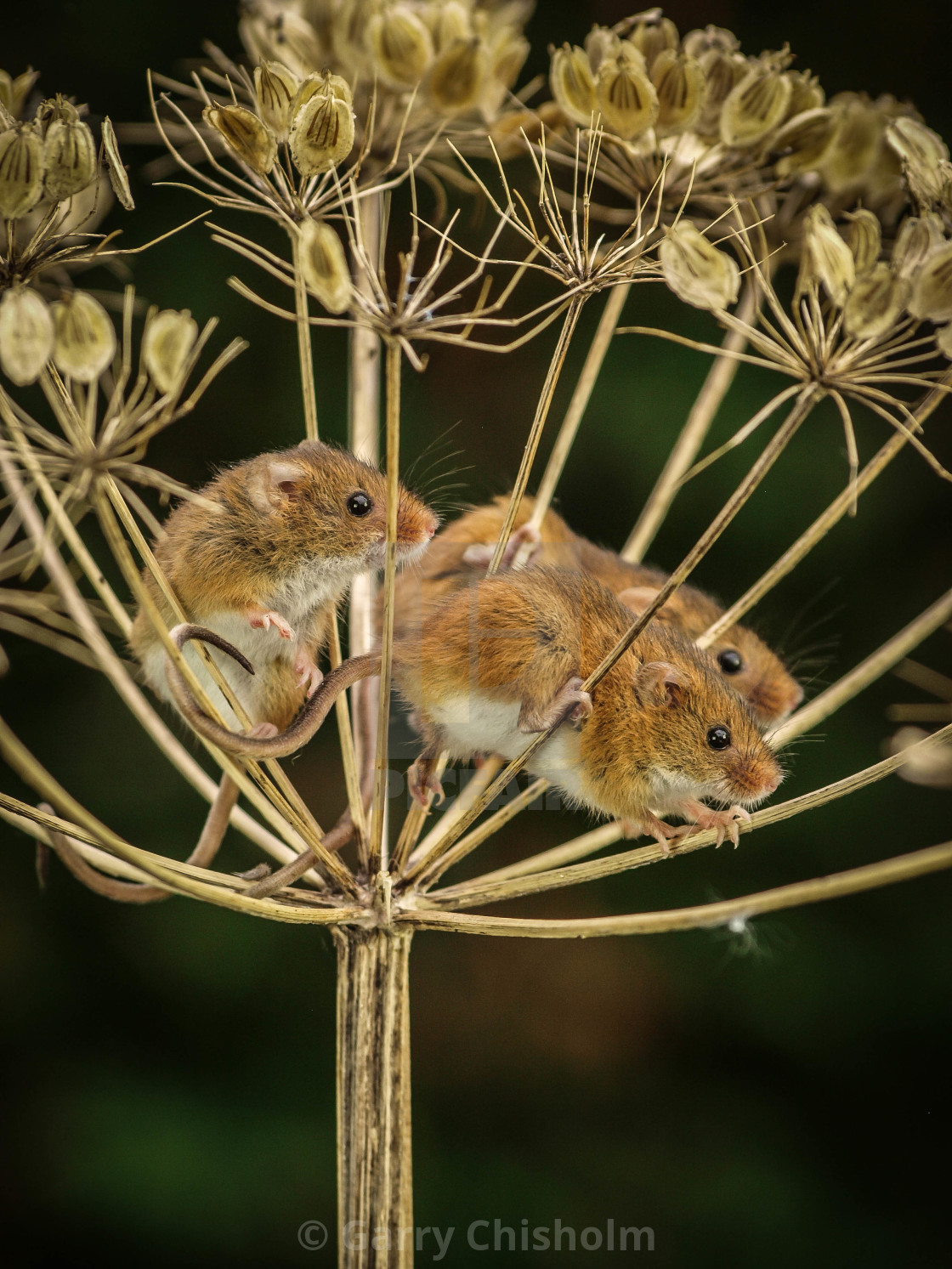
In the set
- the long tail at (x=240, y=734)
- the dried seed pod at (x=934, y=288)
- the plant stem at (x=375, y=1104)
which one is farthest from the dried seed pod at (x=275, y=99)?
the plant stem at (x=375, y=1104)

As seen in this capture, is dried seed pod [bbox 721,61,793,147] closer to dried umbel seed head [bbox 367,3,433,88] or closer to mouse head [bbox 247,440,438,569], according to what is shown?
dried umbel seed head [bbox 367,3,433,88]

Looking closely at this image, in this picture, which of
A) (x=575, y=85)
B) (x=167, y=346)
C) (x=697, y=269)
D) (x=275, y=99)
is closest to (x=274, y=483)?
(x=167, y=346)

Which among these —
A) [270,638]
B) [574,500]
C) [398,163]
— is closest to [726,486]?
[574,500]

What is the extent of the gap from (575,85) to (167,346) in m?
0.61

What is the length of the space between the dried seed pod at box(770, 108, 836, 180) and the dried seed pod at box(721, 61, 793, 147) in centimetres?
7

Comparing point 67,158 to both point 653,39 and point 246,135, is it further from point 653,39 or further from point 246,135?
point 653,39

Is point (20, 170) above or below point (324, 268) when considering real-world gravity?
above

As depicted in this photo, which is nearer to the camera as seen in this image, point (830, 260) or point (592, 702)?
point (830, 260)

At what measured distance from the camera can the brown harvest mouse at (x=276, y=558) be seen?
1.12 meters

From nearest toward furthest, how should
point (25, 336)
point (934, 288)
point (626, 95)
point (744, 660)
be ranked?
1. point (25, 336)
2. point (934, 288)
3. point (626, 95)
4. point (744, 660)

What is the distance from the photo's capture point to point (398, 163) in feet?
5.08

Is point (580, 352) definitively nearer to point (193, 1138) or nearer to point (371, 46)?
point (371, 46)

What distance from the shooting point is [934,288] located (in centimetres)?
98

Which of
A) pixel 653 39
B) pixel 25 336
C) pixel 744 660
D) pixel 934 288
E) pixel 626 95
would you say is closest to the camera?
pixel 25 336
